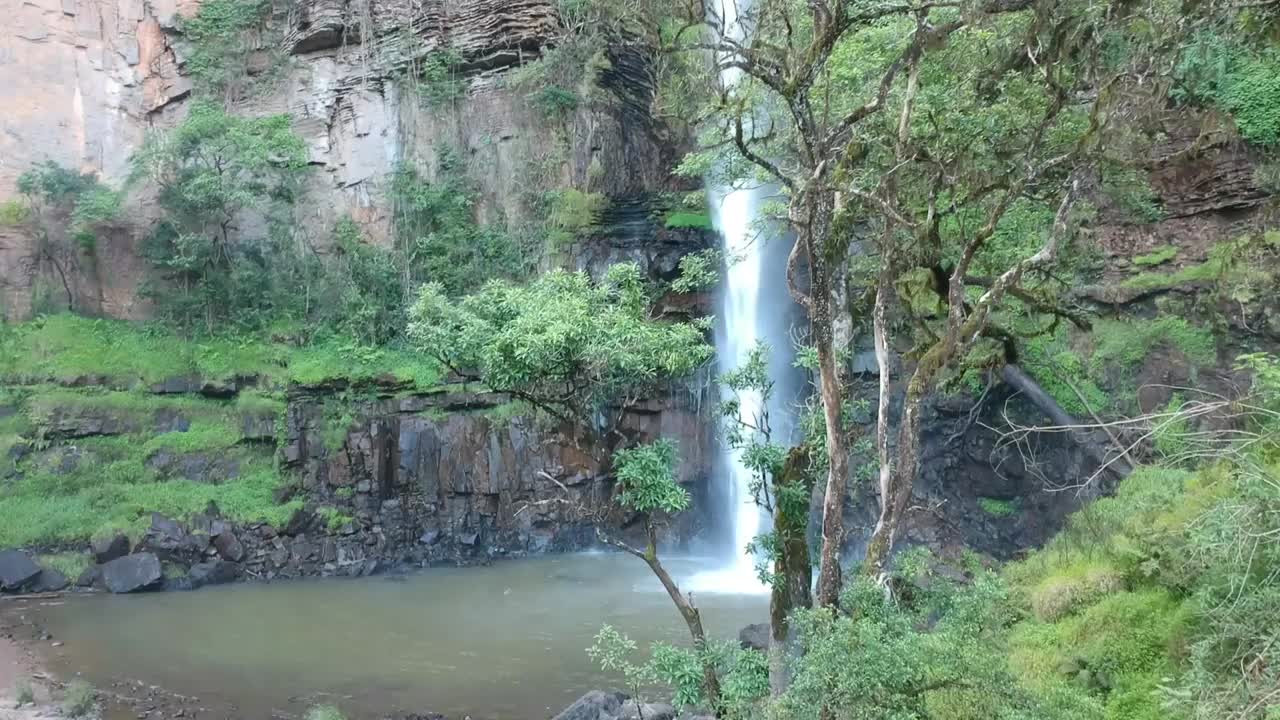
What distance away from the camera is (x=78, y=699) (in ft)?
32.9

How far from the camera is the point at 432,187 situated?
25859 mm

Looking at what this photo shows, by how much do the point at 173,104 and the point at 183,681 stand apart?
22.2 m

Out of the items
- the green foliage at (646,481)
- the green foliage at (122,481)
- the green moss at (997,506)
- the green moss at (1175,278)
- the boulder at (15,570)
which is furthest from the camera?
the green foliage at (122,481)

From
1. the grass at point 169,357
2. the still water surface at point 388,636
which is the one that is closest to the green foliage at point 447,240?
the grass at point 169,357

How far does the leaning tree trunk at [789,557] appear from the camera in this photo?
7215 mm

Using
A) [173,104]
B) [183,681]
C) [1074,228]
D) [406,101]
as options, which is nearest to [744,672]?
[1074,228]

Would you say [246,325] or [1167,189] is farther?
[246,325]

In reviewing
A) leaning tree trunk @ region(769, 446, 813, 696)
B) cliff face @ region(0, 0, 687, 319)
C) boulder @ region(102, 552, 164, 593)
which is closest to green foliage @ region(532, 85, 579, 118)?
cliff face @ region(0, 0, 687, 319)

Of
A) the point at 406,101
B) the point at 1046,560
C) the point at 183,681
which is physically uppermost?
the point at 406,101

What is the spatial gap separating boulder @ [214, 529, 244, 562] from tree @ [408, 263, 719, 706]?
12857 millimetres

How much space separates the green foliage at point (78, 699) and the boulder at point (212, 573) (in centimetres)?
708

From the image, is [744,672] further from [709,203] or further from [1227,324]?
[709,203]

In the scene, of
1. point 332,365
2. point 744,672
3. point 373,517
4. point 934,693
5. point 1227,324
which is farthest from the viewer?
point 332,365

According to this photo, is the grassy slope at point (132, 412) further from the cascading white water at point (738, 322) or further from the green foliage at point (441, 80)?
the green foliage at point (441, 80)
